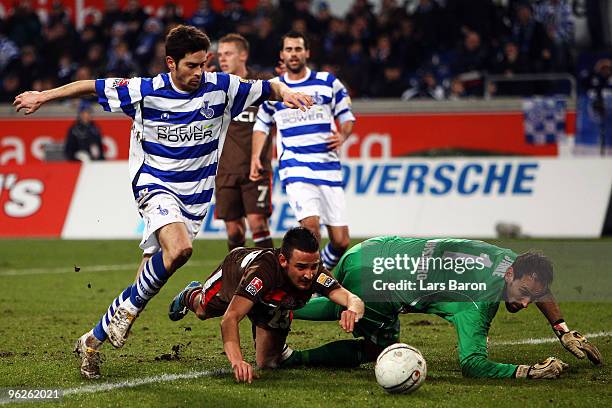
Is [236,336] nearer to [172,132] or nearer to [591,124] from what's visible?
[172,132]

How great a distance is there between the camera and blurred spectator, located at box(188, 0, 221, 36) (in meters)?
21.5

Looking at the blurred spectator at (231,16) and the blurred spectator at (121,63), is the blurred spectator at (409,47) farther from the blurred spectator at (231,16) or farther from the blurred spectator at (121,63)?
the blurred spectator at (121,63)

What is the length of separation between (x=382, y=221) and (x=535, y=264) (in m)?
9.10

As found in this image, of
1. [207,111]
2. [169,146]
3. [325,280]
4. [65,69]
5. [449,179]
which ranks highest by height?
[207,111]

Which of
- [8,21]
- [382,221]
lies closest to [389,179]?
[382,221]

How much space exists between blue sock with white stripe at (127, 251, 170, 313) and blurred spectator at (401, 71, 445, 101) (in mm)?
13572

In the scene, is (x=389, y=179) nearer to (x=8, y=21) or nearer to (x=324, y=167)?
(x=324, y=167)

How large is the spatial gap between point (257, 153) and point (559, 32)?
11.2 metres

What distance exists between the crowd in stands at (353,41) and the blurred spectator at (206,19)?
0.02 meters

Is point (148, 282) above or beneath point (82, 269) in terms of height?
above

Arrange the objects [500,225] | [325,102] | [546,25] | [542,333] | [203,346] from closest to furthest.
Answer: [203,346], [542,333], [325,102], [500,225], [546,25]

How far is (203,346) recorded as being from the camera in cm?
794

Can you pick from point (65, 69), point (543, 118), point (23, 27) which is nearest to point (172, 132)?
point (543, 118)

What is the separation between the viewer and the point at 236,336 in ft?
20.5
